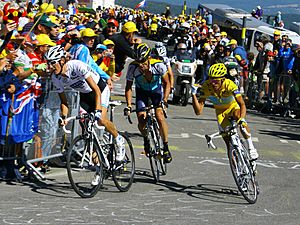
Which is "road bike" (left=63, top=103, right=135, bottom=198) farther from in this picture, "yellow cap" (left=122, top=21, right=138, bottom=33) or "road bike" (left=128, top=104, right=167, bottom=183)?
"yellow cap" (left=122, top=21, right=138, bottom=33)

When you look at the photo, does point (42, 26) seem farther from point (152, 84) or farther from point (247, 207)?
point (247, 207)

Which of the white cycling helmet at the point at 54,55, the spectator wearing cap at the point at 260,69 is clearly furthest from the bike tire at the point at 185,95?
the white cycling helmet at the point at 54,55

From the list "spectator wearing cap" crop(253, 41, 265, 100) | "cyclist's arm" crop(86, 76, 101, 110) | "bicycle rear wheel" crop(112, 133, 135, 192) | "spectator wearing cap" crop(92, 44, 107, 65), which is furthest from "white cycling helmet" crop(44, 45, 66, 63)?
→ "spectator wearing cap" crop(253, 41, 265, 100)

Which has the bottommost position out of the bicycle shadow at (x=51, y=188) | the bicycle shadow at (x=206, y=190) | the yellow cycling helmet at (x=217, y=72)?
the bicycle shadow at (x=51, y=188)

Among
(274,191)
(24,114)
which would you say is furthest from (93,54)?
(274,191)

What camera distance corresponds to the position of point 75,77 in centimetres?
1087

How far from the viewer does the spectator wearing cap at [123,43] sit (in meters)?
16.0

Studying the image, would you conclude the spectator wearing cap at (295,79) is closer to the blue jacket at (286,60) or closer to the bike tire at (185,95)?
the blue jacket at (286,60)

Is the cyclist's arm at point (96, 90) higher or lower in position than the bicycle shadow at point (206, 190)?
higher

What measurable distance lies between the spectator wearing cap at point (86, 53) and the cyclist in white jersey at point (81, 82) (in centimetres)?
127

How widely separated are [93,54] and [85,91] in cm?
406

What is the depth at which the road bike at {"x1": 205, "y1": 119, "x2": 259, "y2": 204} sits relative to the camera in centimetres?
1080

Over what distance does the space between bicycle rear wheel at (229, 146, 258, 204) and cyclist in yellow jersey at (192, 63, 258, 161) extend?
34 cm

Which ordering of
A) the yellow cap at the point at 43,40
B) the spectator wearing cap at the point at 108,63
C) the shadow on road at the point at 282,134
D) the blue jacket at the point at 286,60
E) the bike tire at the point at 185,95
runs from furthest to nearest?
the bike tire at the point at 185,95
the blue jacket at the point at 286,60
the shadow on road at the point at 282,134
the spectator wearing cap at the point at 108,63
the yellow cap at the point at 43,40
